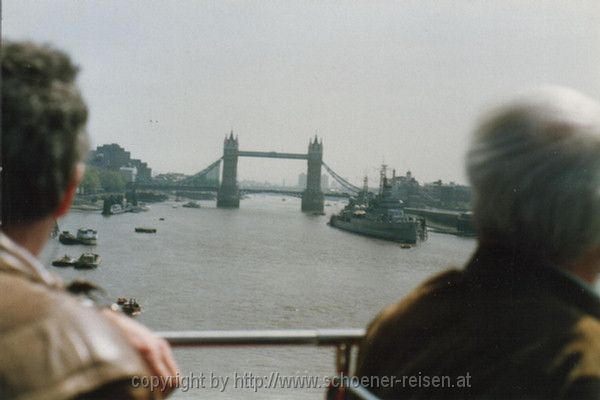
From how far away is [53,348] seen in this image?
48cm

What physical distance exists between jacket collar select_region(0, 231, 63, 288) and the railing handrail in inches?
20.1

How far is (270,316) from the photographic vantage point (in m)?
14.1

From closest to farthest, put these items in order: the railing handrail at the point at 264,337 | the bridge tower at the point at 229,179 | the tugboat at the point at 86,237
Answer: the railing handrail at the point at 264,337 < the tugboat at the point at 86,237 < the bridge tower at the point at 229,179

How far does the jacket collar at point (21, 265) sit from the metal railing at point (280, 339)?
1.65ft

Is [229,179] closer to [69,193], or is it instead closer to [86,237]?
[86,237]

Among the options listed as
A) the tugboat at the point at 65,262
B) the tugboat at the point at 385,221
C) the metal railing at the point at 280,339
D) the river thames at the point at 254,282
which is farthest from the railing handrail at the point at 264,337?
the tugboat at the point at 385,221

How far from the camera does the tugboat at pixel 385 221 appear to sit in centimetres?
3494

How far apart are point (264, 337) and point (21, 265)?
64cm

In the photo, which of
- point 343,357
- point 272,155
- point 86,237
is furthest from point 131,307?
point 272,155

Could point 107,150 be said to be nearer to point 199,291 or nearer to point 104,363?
point 199,291

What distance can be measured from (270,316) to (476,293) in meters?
13.5

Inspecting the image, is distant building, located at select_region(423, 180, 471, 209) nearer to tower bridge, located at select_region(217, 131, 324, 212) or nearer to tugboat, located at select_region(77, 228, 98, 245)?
tower bridge, located at select_region(217, 131, 324, 212)

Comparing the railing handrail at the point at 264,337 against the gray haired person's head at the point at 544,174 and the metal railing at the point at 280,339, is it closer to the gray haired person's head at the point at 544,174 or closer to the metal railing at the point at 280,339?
the metal railing at the point at 280,339

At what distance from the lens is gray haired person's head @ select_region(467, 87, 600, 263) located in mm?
749
